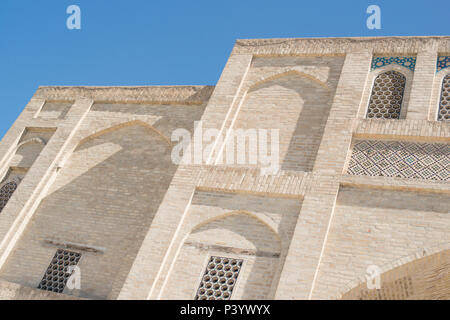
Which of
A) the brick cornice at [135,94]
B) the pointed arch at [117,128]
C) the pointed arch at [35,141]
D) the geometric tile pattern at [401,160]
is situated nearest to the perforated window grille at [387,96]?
the geometric tile pattern at [401,160]

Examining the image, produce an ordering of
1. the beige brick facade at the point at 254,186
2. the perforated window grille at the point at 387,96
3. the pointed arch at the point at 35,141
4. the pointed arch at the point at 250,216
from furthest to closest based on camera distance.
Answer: the pointed arch at the point at 35,141, the perforated window grille at the point at 387,96, the pointed arch at the point at 250,216, the beige brick facade at the point at 254,186

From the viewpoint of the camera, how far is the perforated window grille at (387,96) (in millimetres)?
6102

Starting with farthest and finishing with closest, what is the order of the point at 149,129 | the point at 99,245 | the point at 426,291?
the point at 149,129
the point at 99,245
the point at 426,291

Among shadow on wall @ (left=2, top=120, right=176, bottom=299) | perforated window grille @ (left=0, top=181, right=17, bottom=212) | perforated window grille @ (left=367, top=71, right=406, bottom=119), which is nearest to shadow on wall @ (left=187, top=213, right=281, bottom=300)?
shadow on wall @ (left=2, top=120, right=176, bottom=299)

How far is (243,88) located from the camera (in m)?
6.93

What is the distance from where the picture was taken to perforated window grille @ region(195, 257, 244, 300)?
5.11 metres

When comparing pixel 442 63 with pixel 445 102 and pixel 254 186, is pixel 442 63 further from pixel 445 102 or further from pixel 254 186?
pixel 254 186

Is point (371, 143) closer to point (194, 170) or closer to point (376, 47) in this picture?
point (376, 47)

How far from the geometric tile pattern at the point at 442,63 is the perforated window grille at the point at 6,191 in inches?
251

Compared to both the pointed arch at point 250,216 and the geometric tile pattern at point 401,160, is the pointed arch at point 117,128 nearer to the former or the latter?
the pointed arch at point 250,216

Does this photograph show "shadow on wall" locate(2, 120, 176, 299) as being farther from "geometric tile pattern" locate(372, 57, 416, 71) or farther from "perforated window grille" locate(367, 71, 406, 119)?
"geometric tile pattern" locate(372, 57, 416, 71)

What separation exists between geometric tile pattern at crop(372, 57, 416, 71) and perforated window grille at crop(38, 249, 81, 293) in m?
4.63
